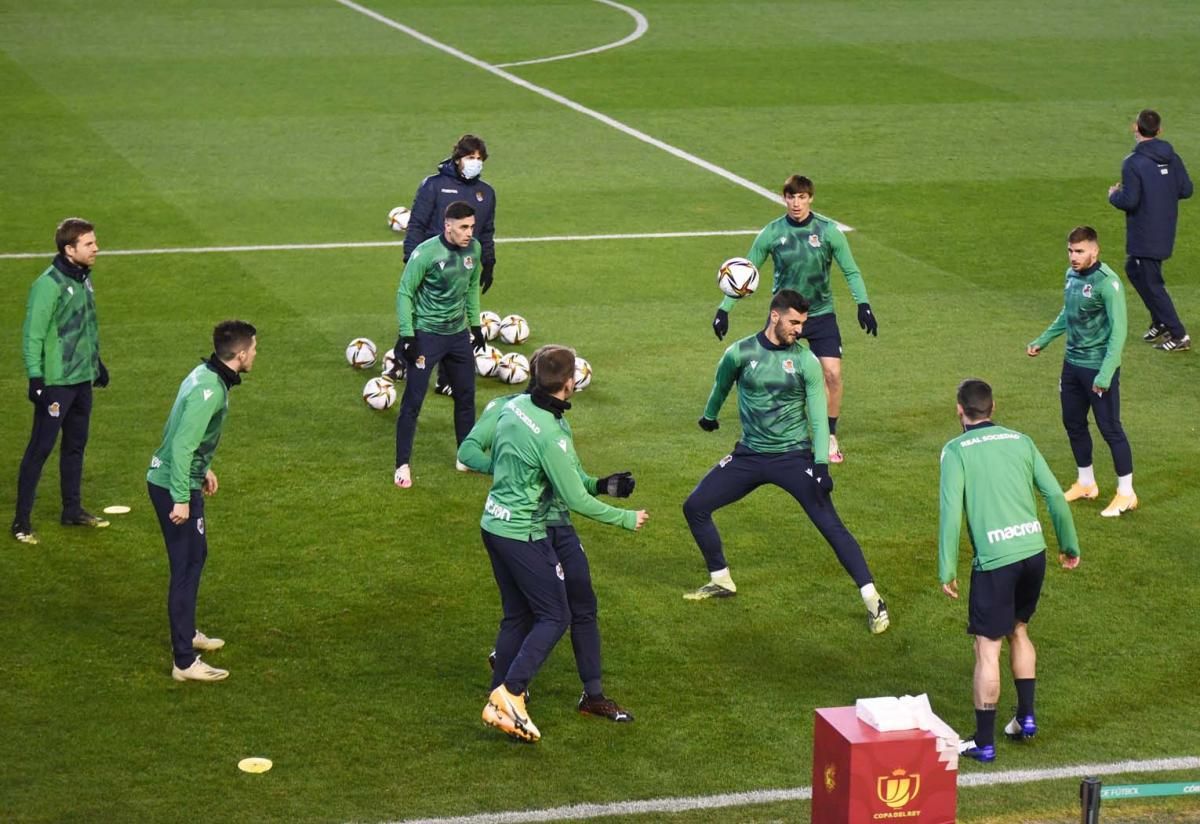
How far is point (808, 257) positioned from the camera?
15148mm

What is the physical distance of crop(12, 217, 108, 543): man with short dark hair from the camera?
511 inches

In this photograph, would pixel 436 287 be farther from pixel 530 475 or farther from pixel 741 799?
pixel 741 799

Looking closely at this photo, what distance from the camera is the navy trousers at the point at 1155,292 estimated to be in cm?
1897

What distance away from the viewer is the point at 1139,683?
1116 centimetres

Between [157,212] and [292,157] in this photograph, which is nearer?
[157,212]

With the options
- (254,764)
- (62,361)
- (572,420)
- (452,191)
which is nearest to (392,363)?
(452,191)

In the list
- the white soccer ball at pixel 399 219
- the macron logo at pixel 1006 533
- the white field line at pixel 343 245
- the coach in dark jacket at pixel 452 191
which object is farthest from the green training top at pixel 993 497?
the white soccer ball at pixel 399 219

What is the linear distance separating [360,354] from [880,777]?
10731 mm

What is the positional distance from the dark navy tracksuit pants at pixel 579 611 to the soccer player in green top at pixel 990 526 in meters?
2.14

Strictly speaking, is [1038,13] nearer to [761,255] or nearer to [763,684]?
[761,255]

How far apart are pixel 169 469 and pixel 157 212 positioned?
14.9m

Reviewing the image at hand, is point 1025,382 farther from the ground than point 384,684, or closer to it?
farther from the ground

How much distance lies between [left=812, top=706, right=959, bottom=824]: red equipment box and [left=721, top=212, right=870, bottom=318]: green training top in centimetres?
691

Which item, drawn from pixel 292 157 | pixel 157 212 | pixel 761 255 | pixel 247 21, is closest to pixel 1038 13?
pixel 247 21
